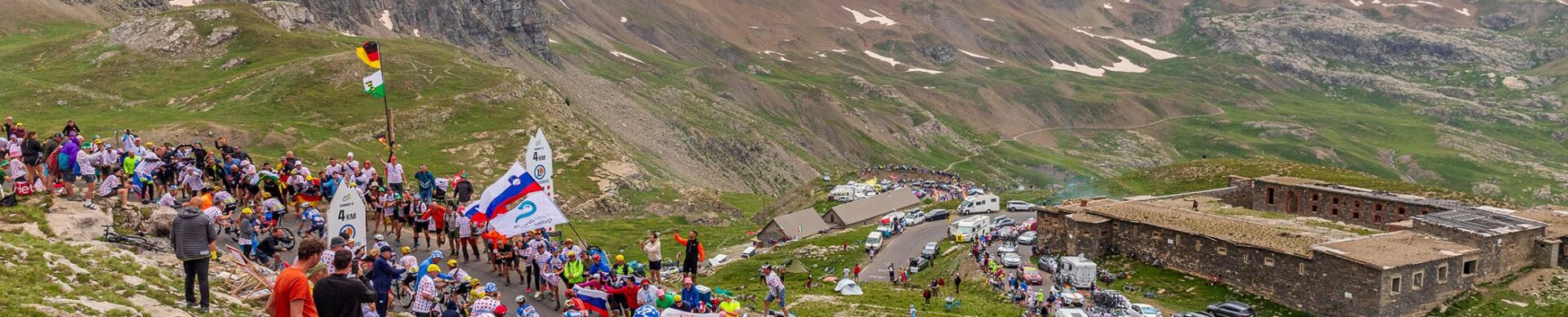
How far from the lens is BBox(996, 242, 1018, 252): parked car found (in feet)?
208

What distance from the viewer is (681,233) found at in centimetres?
8481

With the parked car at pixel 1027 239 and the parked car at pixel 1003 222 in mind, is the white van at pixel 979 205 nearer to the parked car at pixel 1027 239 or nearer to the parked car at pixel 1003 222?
the parked car at pixel 1003 222

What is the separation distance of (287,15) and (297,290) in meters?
127

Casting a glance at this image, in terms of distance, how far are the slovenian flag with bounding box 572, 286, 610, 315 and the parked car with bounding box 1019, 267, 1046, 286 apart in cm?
3129

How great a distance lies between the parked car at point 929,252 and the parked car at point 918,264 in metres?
0.87

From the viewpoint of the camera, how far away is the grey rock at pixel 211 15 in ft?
376

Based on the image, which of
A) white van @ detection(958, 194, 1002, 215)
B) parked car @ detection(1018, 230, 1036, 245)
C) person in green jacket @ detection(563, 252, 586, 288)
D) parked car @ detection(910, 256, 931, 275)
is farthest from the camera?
white van @ detection(958, 194, 1002, 215)

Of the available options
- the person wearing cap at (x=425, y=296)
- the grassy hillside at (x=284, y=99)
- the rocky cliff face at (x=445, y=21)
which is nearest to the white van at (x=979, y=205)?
the grassy hillside at (x=284, y=99)

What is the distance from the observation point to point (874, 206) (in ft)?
315

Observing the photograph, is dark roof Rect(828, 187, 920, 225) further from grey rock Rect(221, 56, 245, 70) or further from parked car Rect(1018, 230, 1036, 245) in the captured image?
grey rock Rect(221, 56, 245, 70)

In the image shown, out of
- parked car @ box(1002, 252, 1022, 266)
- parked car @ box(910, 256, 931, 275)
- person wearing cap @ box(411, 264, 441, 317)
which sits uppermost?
person wearing cap @ box(411, 264, 441, 317)

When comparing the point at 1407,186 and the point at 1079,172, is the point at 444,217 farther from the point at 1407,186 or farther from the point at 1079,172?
the point at 1079,172

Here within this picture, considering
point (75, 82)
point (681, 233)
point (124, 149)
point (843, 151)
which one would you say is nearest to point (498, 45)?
point (843, 151)

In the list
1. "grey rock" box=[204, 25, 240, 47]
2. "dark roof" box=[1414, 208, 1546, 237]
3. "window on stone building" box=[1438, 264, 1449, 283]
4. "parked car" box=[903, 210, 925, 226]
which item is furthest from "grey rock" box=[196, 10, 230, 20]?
A: "window on stone building" box=[1438, 264, 1449, 283]
